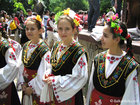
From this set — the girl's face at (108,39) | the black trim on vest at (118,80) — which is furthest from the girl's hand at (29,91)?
the girl's face at (108,39)

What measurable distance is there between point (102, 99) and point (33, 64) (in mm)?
1058

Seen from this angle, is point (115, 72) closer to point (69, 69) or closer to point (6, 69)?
point (69, 69)

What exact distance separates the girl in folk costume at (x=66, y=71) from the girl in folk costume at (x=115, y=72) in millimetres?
193

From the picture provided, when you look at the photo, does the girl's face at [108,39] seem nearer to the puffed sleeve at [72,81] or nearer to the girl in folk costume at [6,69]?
the puffed sleeve at [72,81]

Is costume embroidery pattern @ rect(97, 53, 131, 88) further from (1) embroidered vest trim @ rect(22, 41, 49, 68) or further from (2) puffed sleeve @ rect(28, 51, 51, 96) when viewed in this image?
(1) embroidered vest trim @ rect(22, 41, 49, 68)

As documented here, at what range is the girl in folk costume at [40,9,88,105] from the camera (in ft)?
6.42

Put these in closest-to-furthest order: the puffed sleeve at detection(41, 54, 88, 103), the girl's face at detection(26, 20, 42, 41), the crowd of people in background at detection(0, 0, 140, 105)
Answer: the crowd of people in background at detection(0, 0, 140, 105) → the puffed sleeve at detection(41, 54, 88, 103) → the girl's face at detection(26, 20, 42, 41)

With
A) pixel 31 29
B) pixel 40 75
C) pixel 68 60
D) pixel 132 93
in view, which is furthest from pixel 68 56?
pixel 132 93

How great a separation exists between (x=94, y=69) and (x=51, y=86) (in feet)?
1.87

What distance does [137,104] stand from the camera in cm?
167

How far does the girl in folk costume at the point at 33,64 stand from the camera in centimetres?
226

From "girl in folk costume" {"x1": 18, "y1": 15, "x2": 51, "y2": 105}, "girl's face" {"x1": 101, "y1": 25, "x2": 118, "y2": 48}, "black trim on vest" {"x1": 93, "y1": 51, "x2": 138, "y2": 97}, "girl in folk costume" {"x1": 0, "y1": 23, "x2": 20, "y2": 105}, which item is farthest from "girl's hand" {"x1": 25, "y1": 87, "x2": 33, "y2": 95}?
"girl's face" {"x1": 101, "y1": 25, "x2": 118, "y2": 48}

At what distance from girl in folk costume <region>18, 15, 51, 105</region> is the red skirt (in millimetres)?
701

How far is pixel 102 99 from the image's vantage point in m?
1.86
